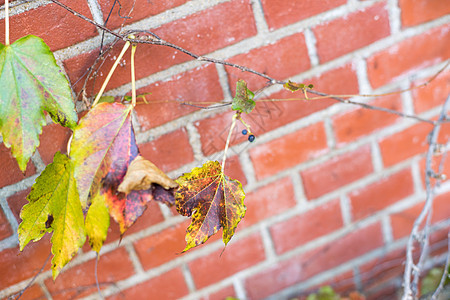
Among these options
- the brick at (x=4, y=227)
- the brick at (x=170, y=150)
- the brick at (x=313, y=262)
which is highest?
the brick at (x=170, y=150)

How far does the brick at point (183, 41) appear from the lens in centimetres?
58

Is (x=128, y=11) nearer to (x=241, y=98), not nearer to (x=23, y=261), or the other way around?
(x=241, y=98)

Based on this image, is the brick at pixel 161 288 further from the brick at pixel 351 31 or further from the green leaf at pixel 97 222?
the brick at pixel 351 31

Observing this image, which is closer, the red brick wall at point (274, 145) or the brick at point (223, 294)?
the red brick wall at point (274, 145)

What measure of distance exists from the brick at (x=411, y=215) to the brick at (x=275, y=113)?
34 cm

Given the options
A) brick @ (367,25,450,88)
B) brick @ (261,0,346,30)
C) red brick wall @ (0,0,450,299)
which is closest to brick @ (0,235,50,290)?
red brick wall @ (0,0,450,299)

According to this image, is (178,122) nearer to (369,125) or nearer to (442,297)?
(369,125)

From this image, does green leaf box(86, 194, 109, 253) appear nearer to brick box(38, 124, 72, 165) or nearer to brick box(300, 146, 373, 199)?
brick box(38, 124, 72, 165)

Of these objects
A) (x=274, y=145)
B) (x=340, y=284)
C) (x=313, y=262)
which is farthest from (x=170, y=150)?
(x=340, y=284)

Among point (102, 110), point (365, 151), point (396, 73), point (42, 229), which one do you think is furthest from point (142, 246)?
point (396, 73)

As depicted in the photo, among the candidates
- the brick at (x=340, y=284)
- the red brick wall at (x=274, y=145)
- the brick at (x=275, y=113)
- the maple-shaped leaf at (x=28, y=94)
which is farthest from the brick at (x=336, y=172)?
the maple-shaped leaf at (x=28, y=94)

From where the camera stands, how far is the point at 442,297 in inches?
35.7

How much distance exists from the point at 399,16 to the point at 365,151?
0.27 meters

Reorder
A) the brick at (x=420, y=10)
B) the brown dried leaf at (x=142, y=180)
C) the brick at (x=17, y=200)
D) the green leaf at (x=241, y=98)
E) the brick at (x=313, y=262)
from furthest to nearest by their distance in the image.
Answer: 1. the brick at (x=313, y=262)
2. the brick at (x=420, y=10)
3. the brick at (x=17, y=200)
4. the green leaf at (x=241, y=98)
5. the brown dried leaf at (x=142, y=180)
